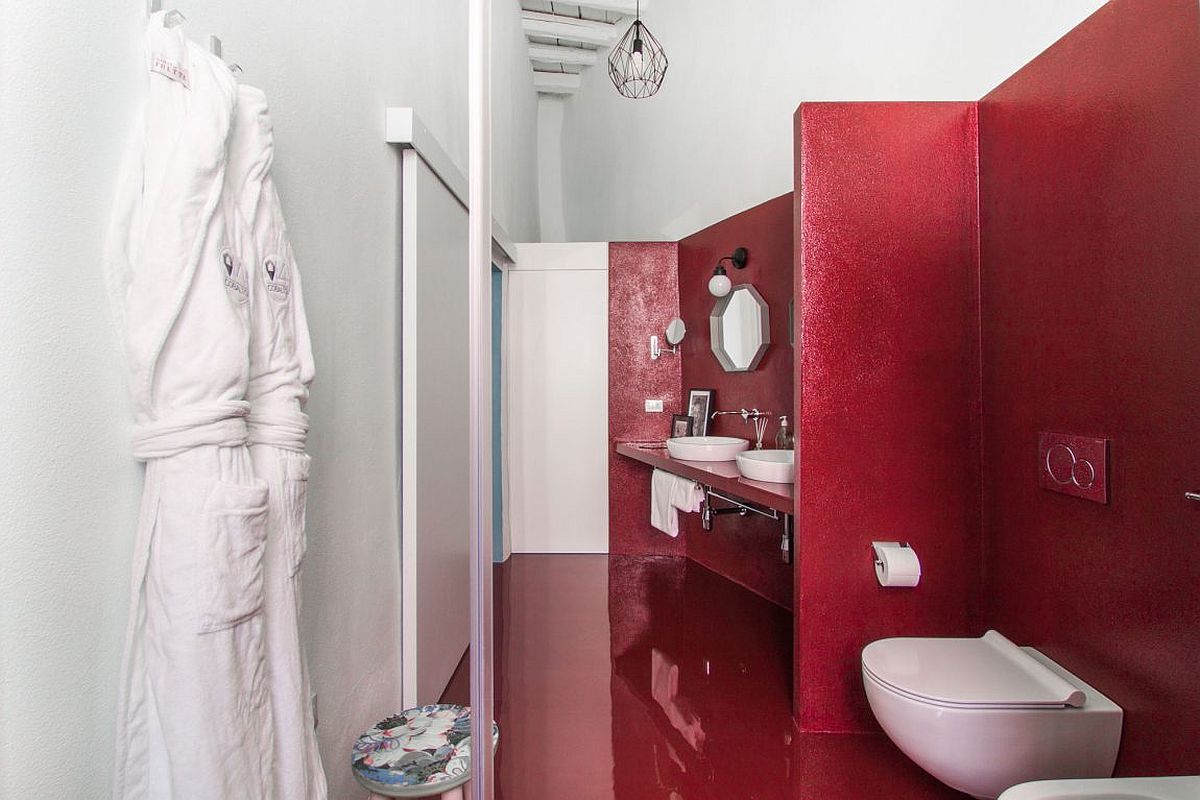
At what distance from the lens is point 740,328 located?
3.49 metres

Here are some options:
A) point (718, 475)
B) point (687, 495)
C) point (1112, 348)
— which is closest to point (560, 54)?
point (687, 495)

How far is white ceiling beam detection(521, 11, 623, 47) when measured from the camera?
4.15 meters

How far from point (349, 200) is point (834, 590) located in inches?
72.3

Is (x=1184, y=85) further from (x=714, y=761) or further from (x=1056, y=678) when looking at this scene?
(x=714, y=761)

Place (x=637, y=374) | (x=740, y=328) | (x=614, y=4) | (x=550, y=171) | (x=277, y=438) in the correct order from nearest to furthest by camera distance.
A: (x=277, y=438) → (x=740, y=328) → (x=614, y=4) → (x=637, y=374) → (x=550, y=171)

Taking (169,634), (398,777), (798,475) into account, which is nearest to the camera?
(169,634)

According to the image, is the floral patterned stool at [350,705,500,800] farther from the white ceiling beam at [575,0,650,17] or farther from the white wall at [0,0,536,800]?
the white ceiling beam at [575,0,650,17]

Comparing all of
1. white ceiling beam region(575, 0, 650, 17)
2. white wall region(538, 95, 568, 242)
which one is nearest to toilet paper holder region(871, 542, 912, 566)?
white ceiling beam region(575, 0, 650, 17)

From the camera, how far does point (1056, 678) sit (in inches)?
62.6

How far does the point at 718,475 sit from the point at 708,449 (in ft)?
1.52

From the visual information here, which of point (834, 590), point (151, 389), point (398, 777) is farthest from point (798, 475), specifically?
point (151, 389)

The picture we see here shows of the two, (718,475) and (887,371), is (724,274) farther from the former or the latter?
(887,371)

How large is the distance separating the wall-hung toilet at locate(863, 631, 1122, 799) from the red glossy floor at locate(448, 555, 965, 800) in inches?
12.6

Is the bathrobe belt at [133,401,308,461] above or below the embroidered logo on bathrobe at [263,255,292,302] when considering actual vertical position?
below
